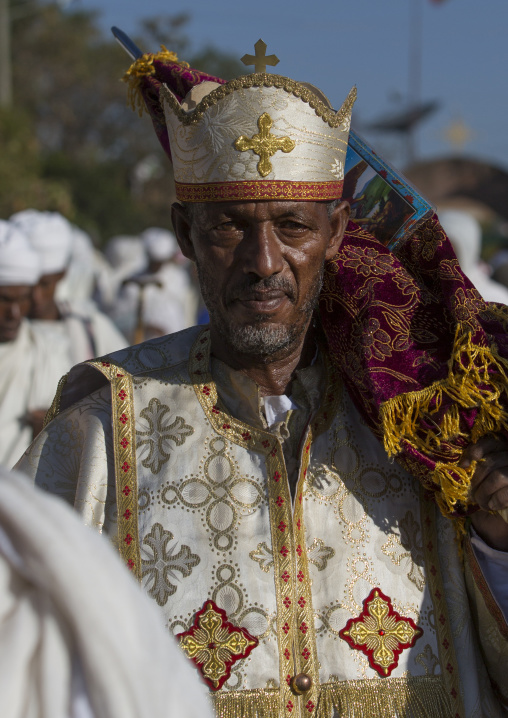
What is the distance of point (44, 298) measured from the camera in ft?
22.2

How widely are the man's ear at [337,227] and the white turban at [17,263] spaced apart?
140 inches

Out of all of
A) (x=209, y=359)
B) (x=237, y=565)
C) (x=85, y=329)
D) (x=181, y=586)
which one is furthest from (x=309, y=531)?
(x=85, y=329)

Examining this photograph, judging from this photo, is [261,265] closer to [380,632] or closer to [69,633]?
[380,632]

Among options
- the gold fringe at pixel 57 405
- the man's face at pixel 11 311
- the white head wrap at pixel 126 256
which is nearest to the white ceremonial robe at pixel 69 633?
the gold fringe at pixel 57 405

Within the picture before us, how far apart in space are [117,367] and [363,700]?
3.47ft

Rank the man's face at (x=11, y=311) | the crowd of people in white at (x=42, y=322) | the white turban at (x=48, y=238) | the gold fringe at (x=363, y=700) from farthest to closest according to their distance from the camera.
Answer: the white turban at (x=48, y=238) → the man's face at (x=11, y=311) → the crowd of people in white at (x=42, y=322) → the gold fringe at (x=363, y=700)

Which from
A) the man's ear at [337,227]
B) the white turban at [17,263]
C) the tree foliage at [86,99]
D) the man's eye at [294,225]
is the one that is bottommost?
the man's eye at [294,225]

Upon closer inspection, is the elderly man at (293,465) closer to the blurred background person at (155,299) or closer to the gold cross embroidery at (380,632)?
the gold cross embroidery at (380,632)

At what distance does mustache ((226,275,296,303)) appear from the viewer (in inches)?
91.4

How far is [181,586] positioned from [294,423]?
547 mm

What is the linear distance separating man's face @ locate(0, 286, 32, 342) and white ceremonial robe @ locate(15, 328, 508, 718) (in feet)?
10.6

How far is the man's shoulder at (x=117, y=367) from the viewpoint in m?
2.53

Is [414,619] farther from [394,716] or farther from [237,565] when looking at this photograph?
[237,565]

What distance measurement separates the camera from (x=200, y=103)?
236cm
